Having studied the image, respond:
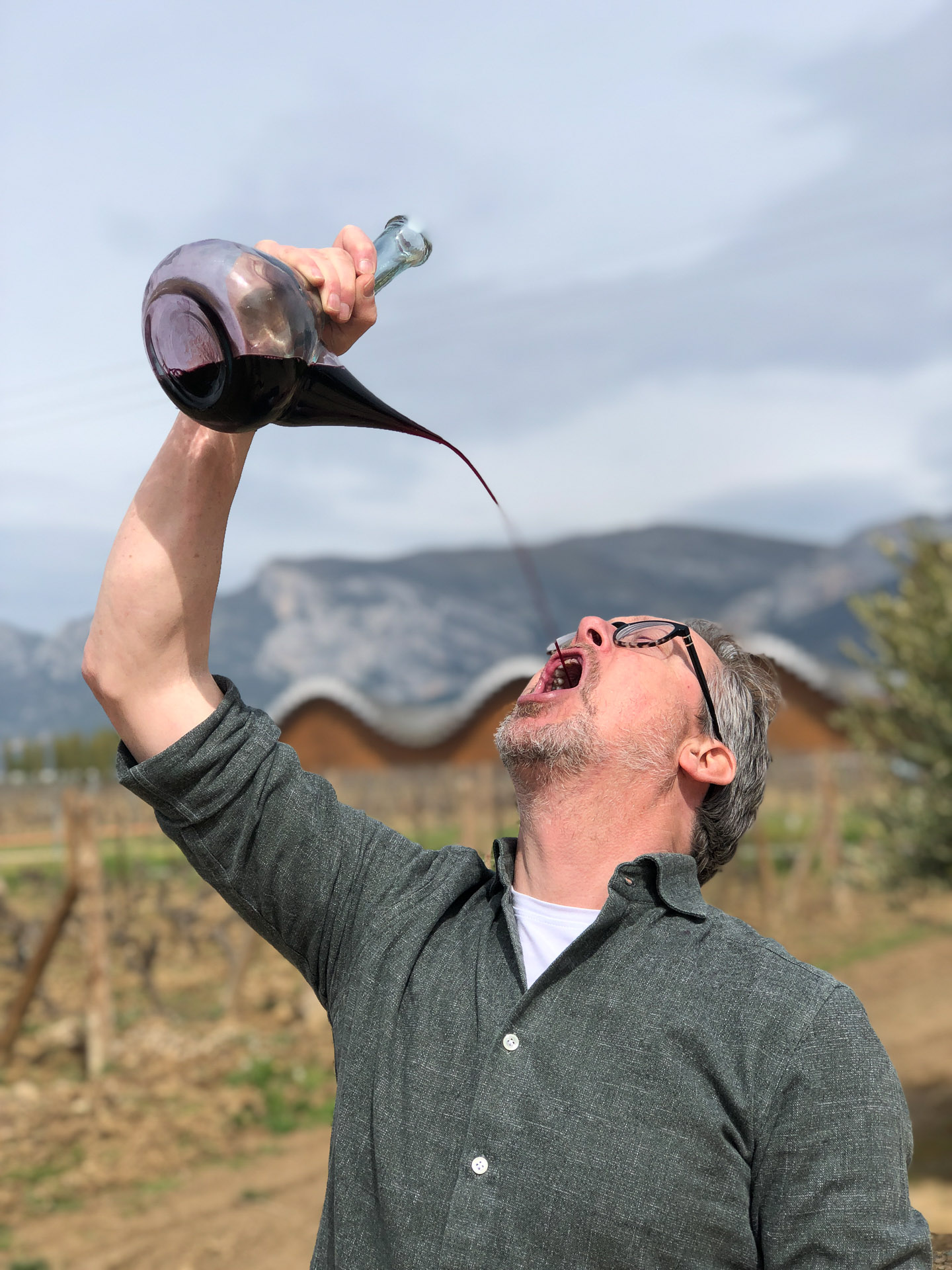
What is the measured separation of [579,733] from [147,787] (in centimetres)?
71

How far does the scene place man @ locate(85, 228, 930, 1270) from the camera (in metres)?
1.44

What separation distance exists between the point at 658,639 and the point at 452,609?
81.0 ft

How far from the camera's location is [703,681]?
2002 mm

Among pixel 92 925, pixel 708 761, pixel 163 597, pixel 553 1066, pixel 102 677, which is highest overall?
pixel 163 597

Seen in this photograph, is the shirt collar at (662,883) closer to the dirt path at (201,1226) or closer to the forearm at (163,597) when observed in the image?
the forearm at (163,597)

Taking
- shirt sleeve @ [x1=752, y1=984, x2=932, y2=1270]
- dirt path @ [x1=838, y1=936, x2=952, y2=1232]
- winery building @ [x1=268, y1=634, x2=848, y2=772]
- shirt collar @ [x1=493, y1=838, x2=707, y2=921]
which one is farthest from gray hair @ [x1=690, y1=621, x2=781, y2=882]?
winery building @ [x1=268, y1=634, x2=848, y2=772]

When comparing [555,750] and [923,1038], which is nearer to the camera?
[555,750]

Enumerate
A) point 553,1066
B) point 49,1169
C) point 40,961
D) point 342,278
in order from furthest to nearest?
1. point 40,961
2. point 49,1169
3. point 342,278
4. point 553,1066

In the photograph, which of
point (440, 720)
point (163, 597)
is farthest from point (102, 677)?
point (440, 720)

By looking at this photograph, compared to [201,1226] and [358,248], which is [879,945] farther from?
[358,248]

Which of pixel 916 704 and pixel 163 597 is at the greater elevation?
pixel 163 597

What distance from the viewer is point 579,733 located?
1.86m

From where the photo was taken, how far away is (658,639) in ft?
6.63

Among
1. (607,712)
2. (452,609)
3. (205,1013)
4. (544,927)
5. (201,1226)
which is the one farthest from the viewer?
(452,609)
